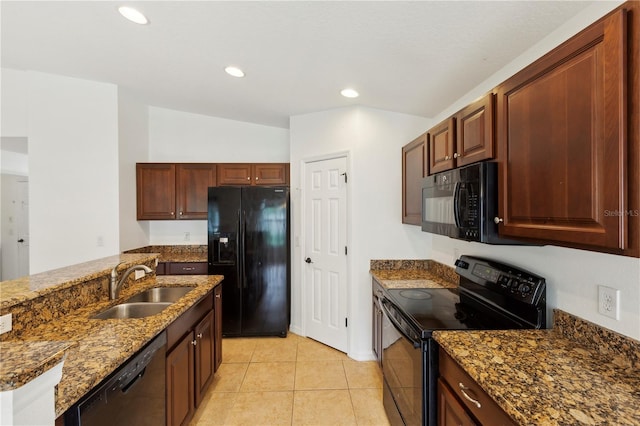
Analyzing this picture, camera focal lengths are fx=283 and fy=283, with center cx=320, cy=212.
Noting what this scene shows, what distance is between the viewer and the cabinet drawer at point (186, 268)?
134 inches

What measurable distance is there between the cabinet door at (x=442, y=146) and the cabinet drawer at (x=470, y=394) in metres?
1.16

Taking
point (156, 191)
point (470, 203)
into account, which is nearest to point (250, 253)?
point (156, 191)

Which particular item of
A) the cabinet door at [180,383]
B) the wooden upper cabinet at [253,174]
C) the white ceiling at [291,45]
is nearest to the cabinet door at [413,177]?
the white ceiling at [291,45]

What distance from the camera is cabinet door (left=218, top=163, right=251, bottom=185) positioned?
3699mm

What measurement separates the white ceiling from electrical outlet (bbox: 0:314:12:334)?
1780 mm

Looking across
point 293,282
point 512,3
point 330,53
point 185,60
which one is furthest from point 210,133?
point 512,3

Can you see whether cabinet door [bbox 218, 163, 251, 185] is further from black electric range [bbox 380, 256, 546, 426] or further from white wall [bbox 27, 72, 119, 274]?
black electric range [bbox 380, 256, 546, 426]

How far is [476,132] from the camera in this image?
5.05ft

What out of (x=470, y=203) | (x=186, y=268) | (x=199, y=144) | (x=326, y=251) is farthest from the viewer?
(x=199, y=144)

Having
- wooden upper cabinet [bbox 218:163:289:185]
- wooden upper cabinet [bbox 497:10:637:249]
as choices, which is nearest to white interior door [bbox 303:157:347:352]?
wooden upper cabinet [bbox 218:163:289:185]

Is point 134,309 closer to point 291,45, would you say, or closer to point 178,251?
point 291,45

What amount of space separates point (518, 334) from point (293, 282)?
246 cm

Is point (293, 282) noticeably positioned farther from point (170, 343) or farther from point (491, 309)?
point (491, 309)

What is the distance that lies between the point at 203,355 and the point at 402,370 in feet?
4.59
